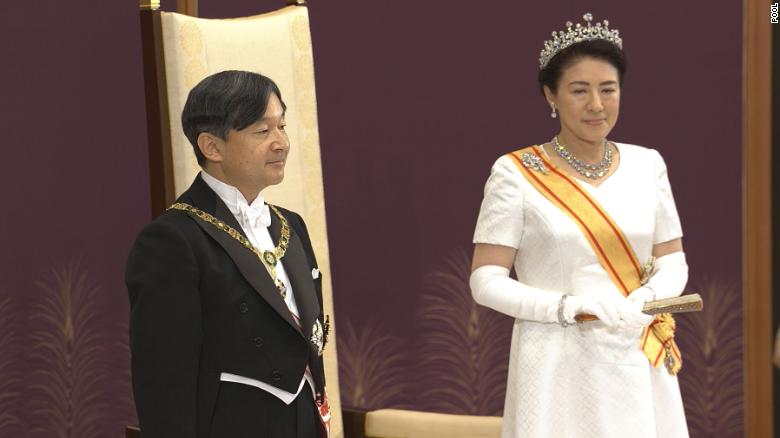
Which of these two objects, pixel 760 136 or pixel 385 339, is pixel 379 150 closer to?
pixel 385 339

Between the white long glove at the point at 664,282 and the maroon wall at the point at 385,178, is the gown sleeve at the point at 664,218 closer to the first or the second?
the white long glove at the point at 664,282

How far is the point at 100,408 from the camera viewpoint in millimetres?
3887

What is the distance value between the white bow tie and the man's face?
0.11ft

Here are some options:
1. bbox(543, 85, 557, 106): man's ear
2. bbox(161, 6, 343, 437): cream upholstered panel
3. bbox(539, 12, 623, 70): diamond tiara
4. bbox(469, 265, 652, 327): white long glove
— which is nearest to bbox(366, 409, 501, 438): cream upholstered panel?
bbox(161, 6, 343, 437): cream upholstered panel

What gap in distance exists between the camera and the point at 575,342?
8.51 feet

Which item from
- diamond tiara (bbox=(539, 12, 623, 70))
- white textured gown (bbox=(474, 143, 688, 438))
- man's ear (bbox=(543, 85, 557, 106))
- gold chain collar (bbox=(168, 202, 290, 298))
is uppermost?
diamond tiara (bbox=(539, 12, 623, 70))

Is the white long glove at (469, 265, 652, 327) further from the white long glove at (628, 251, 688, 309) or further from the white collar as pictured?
the white collar

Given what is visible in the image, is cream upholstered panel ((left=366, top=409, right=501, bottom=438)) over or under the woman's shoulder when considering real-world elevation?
under

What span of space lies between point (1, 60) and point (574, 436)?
2173 mm

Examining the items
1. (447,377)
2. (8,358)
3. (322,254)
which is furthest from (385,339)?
(8,358)

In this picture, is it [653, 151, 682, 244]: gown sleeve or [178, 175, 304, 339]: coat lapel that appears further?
[653, 151, 682, 244]: gown sleeve

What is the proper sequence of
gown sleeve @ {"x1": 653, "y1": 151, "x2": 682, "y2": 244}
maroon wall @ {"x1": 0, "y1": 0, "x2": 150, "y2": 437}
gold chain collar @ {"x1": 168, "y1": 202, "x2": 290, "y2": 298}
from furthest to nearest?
1. maroon wall @ {"x1": 0, "y1": 0, "x2": 150, "y2": 437}
2. gown sleeve @ {"x1": 653, "y1": 151, "x2": 682, "y2": 244}
3. gold chain collar @ {"x1": 168, "y1": 202, "x2": 290, "y2": 298}

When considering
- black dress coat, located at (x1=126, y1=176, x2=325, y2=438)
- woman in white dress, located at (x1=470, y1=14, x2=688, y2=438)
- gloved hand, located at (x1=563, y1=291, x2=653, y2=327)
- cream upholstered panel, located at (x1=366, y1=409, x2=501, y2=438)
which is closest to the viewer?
black dress coat, located at (x1=126, y1=176, x2=325, y2=438)

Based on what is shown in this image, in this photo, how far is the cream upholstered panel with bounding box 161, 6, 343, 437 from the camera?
2643 millimetres
